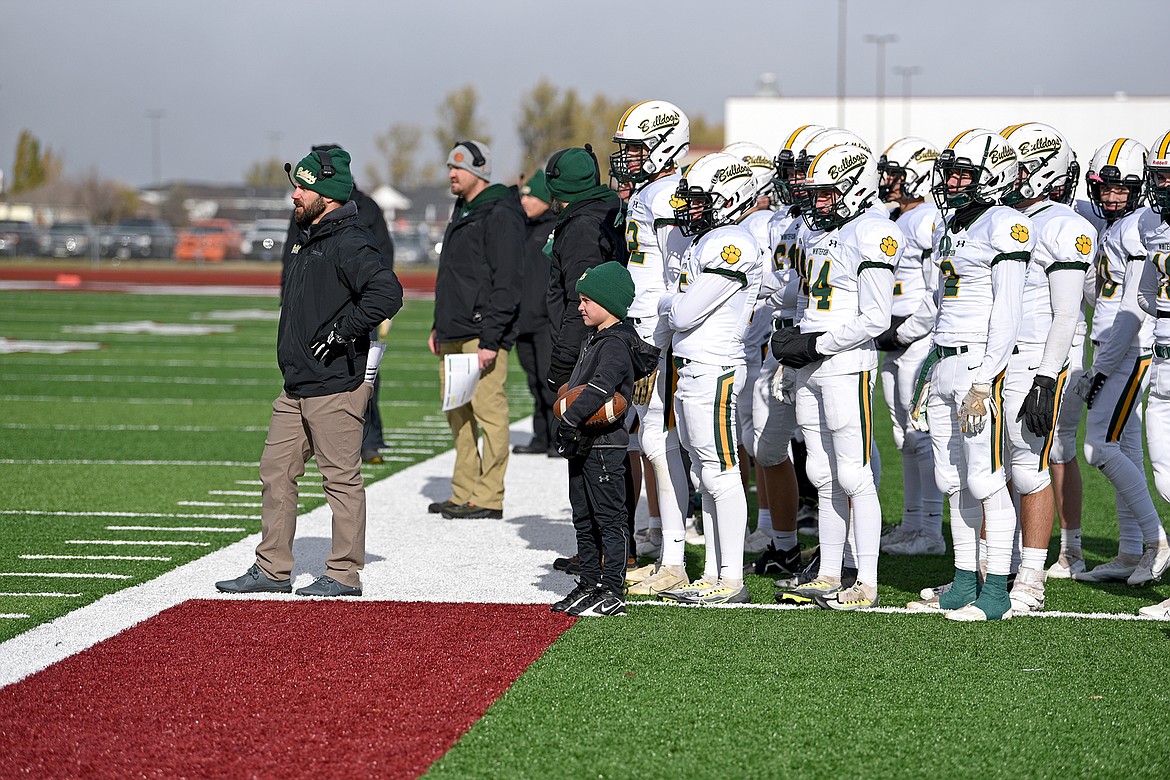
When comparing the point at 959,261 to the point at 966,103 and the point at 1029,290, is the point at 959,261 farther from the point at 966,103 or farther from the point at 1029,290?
the point at 966,103

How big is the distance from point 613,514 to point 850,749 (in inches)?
77.9

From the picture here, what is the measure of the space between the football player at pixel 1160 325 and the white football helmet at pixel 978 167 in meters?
0.63

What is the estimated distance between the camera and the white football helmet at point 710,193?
21.0 ft

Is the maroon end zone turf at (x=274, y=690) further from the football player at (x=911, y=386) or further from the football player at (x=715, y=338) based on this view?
the football player at (x=911, y=386)

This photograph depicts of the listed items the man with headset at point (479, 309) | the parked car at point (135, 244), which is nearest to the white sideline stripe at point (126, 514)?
the man with headset at point (479, 309)

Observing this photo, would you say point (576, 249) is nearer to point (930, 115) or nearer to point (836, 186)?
point (836, 186)

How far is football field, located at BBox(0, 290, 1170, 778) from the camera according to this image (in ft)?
14.4

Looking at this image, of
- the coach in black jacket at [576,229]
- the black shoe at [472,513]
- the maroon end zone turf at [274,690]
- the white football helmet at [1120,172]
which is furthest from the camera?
the black shoe at [472,513]

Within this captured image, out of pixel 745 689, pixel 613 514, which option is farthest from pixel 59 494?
pixel 745 689

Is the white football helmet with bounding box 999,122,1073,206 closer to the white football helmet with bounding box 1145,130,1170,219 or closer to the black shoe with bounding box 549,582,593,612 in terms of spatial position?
the white football helmet with bounding box 1145,130,1170,219

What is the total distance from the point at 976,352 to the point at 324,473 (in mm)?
3035

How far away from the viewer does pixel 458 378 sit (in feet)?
26.8

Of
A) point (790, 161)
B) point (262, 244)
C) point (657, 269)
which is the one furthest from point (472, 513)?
point (262, 244)

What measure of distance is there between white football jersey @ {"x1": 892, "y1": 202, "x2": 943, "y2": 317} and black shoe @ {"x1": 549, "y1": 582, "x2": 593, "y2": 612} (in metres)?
2.58
